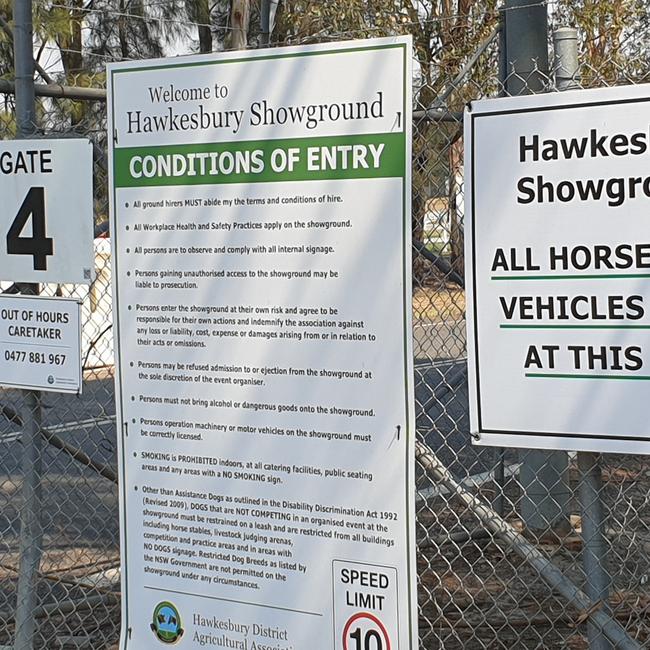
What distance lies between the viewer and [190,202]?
12.6 feet

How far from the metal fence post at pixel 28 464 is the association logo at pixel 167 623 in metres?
0.65

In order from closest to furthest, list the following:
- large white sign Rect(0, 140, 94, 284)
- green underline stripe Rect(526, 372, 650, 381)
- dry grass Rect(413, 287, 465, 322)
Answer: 1. green underline stripe Rect(526, 372, 650, 381)
2. large white sign Rect(0, 140, 94, 284)
3. dry grass Rect(413, 287, 465, 322)

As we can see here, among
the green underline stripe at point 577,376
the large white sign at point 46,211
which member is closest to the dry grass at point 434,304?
the green underline stripe at point 577,376

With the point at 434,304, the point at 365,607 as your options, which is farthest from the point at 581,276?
the point at 434,304

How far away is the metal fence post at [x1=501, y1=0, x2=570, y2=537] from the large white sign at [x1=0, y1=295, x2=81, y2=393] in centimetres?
245

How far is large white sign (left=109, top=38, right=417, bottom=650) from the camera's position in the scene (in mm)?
3486

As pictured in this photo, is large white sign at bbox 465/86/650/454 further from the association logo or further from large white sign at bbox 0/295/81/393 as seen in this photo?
large white sign at bbox 0/295/81/393

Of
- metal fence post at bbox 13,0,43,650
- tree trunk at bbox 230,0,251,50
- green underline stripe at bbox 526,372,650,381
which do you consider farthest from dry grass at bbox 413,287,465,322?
tree trunk at bbox 230,0,251,50

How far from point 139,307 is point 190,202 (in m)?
0.42

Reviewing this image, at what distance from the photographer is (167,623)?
155 inches

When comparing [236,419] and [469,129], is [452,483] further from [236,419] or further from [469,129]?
[469,129]

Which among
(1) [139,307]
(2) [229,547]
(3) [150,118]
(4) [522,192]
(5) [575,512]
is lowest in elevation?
(5) [575,512]

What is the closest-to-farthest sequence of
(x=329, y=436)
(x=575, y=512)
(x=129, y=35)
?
(x=329, y=436) < (x=575, y=512) < (x=129, y=35)

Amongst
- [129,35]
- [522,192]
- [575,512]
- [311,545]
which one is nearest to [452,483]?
[311,545]
